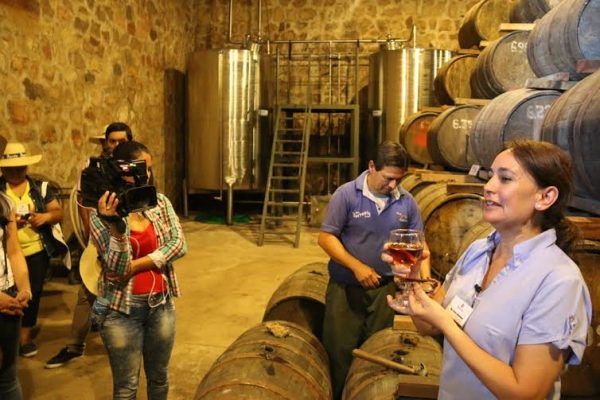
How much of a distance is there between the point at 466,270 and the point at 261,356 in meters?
1.20

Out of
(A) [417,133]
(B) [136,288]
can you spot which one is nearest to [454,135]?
(A) [417,133]

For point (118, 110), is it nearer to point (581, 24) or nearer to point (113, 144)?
point (113, 144)

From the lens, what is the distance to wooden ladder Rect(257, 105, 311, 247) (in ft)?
28.2

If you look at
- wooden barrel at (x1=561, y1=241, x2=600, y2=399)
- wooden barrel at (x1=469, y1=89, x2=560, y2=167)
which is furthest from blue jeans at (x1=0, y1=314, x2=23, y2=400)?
wooden barrel at (x1=469, y1=89, x2=560, y2=167)

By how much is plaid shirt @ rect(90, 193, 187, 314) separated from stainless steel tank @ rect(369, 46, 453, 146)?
6.80 metres

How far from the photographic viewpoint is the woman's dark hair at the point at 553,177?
1.25 metres

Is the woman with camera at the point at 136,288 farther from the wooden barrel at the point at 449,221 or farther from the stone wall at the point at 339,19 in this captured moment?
the stone wall at the point at 339,19

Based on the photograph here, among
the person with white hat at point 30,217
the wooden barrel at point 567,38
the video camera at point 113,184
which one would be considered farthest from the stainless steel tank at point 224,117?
the video camera at point 113,184

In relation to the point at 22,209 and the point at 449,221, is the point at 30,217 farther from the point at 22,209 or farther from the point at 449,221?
the point at 449,221

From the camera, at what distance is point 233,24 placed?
10547 mm

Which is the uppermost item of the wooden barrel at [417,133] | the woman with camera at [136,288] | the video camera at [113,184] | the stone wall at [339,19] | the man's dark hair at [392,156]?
the stone wall at [339,19]

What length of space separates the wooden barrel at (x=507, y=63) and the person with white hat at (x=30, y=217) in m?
3.51

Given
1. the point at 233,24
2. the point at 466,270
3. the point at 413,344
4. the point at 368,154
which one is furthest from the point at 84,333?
the point at 233,24

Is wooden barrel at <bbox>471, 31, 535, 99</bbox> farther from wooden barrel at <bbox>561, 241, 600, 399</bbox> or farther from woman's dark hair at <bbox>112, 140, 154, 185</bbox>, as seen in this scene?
woman's dark hair at <bbox>112, 140, 154, 185</bbox>
